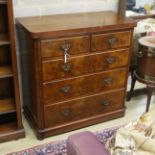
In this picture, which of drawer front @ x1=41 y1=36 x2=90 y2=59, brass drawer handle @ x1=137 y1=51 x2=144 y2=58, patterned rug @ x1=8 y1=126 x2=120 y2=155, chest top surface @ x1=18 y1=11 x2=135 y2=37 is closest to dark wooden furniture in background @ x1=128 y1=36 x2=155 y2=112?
brass drawer handle @ x1=137 y1=51 x2=144 y2=58

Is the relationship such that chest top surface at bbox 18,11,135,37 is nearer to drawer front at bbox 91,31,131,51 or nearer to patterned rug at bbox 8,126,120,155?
drawer front at bbox 91,31,131,51

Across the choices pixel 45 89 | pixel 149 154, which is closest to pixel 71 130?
pixel 45 89

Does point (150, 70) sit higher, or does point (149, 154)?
point (149, 154)

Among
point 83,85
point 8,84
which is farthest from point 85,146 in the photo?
point 8,84

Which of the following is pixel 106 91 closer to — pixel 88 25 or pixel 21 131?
pixel 88 25

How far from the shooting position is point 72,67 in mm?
1997

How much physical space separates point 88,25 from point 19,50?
0.68 meters

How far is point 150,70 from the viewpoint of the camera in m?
2.35

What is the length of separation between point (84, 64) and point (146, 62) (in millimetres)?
645

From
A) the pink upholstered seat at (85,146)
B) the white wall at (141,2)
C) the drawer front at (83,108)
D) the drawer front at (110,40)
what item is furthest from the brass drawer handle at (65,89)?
the white wall at (141,2)

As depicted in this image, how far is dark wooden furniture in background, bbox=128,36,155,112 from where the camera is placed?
2.29 metres

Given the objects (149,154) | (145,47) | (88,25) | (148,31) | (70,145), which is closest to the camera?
(149,154)

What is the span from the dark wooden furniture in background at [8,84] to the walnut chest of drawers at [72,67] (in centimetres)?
13

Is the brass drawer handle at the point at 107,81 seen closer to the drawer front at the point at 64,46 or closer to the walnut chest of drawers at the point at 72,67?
the walnut chest of drawers at the point at 72,67
